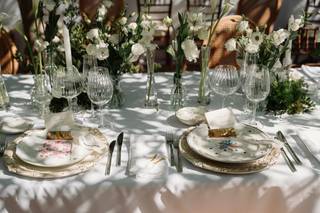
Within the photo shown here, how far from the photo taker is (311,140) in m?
1.44

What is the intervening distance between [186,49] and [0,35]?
4.16 feet

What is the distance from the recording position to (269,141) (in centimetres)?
139

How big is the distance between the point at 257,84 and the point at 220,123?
20cm

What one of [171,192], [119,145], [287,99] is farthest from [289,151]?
[119,145]

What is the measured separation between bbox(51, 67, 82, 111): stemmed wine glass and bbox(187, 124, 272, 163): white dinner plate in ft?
1.51

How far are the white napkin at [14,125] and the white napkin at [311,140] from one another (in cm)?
96

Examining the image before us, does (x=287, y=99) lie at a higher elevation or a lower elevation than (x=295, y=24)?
lower

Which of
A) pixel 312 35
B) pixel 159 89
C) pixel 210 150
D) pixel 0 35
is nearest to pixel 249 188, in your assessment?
pixel 210 150

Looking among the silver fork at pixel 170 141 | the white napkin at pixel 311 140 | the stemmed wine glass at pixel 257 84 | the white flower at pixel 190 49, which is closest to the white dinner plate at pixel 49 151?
the silver fork at pixel 170 141

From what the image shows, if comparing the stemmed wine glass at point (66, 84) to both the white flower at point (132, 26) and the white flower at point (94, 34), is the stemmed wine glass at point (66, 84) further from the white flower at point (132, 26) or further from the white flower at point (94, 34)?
the white flower at point (132, 26)

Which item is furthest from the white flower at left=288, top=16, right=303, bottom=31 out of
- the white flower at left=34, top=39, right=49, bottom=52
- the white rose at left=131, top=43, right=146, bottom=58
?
the white flower at left=34, top=39, right=49, bottom=52

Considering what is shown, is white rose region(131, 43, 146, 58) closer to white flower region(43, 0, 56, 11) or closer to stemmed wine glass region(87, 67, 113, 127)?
stemmed wine glass region(87, 67, 113, 127)

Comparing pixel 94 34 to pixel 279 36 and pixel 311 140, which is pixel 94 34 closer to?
pixel 279 36

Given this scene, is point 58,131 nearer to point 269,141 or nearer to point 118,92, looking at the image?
point 118,92
